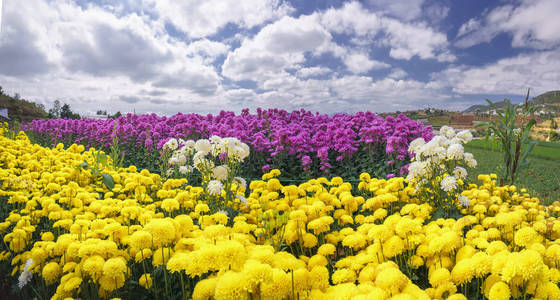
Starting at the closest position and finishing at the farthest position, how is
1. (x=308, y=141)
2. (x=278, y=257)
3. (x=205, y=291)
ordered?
(x=205, y=291) < (x=278, y=257) < (x=308, y=141)

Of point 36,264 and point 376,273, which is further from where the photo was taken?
point 36,264

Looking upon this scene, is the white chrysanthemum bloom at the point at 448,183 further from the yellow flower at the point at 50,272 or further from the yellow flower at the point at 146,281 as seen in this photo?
the yellow flower at the point at 50,272

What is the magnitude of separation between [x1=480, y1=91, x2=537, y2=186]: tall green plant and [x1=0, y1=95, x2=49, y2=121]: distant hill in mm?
34127

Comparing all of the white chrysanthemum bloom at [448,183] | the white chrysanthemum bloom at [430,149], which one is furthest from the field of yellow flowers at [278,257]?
the white chrysanthemum bloom at [430,149]

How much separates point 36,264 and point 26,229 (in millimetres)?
638

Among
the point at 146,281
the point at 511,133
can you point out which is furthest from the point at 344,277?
the point at 511,133

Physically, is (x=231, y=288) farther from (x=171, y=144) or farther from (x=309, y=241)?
(x=171, y=144)

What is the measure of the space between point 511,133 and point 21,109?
38.3 m

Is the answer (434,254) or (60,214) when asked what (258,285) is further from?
(60,214)

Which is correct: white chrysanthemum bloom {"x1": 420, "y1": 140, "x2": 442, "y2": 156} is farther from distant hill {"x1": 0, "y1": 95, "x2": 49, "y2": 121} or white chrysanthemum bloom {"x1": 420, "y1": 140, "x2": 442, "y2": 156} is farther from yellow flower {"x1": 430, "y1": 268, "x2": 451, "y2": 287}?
distant hill {"x1": 0, "y1": 95, "x2": 49, "y2": 121}

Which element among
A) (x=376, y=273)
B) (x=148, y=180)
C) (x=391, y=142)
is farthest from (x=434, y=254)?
(x=391, y=142)

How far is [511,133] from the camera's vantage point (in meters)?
4.64

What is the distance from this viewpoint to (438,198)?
126 inches

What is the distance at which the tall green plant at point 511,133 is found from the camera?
4.62m
